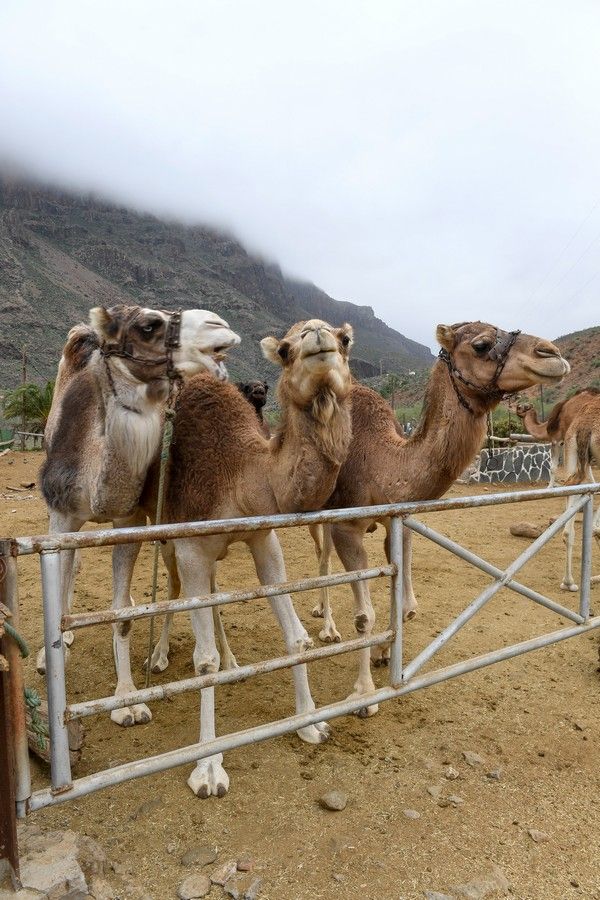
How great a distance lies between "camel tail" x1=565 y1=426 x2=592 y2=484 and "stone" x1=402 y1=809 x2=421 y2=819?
6.47m

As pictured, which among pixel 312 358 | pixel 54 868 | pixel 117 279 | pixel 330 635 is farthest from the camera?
pixel 117 279

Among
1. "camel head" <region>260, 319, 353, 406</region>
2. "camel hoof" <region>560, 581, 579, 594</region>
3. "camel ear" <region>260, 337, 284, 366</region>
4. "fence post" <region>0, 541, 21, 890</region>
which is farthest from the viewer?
"camel hoof" <region>560, 581, 579, 594</region>

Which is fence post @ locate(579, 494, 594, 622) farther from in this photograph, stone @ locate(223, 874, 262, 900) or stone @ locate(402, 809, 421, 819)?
stone @ locate(223, 874, 262, 900)

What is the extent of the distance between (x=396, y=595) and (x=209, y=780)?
4.35ft

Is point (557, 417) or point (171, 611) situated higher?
point (557, 417)

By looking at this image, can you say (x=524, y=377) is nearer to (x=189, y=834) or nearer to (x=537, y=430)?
(x=189, y=834)

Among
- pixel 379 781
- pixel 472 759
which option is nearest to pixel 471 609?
pixel 472 759

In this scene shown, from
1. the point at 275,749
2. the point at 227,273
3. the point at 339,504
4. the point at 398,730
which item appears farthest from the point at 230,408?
the point at 227,273

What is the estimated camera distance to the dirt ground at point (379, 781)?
2.43 metres

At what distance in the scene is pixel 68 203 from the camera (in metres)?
115

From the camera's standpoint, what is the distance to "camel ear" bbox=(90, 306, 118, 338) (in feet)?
11.2

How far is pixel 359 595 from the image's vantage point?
3.89m

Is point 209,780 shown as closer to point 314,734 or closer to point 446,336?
point 314,734

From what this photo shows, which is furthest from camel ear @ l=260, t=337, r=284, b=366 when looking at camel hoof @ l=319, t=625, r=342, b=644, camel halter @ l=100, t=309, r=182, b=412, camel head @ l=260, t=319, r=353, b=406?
camel hoof @ l=319, t=625, r=342, b=644
